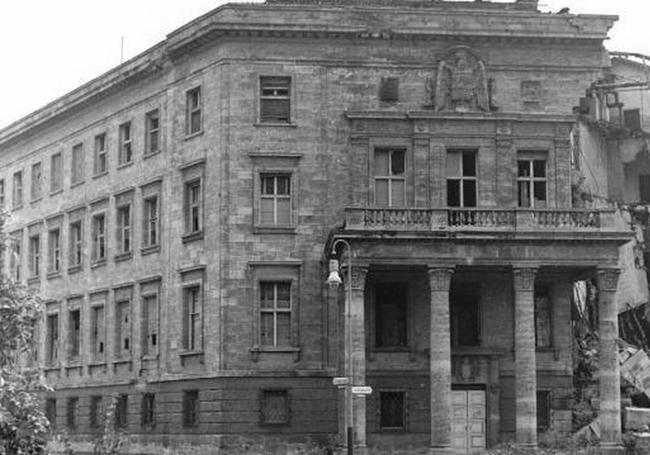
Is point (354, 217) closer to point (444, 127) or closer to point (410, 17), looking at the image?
point (444, 127)

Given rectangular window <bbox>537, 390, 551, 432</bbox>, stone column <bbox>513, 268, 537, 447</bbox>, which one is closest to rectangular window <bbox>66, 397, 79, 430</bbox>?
rectangular window <bbox>537, 390, 551, 432</bbox>

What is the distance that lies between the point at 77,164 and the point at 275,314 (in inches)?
690

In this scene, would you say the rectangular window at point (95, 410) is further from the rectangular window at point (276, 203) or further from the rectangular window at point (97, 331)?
the rectangular window at point (276, 203)

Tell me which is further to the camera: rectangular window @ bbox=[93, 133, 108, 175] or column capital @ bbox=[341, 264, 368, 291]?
rectangular window @ bbox=[93, 133, 108, 175]

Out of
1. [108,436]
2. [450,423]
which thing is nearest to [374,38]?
[450,423]

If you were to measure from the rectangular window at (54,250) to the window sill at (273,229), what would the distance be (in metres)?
17.5

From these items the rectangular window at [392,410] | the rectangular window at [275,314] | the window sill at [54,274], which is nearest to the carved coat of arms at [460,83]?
the rectangular window at [275,314]

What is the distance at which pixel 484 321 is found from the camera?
48125mm

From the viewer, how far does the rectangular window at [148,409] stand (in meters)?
51.9

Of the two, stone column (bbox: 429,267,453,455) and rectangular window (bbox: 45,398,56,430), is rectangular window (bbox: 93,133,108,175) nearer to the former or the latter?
rectangular window (bbox: 45,398,56,430)

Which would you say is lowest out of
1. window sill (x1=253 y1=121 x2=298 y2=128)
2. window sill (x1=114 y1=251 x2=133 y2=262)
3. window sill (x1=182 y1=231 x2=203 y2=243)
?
window sill (x1=114 y1=251 x2=133 y2=262)

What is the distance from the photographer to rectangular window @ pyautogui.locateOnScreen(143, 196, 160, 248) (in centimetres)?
5356

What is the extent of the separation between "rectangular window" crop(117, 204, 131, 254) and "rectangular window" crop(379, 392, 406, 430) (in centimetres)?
1461

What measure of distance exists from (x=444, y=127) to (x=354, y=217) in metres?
6.42
